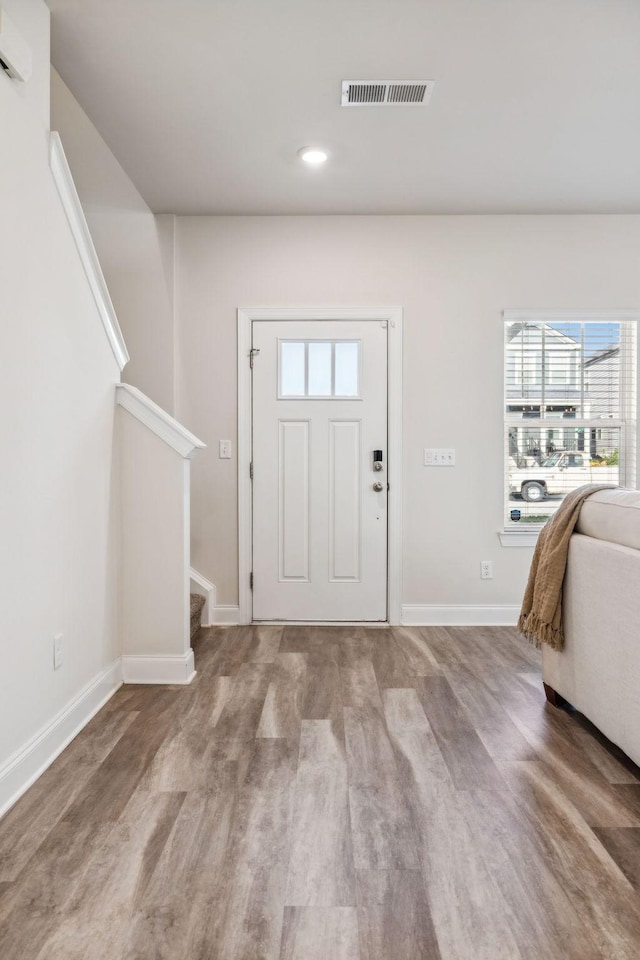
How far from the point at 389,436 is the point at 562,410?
1114 mm

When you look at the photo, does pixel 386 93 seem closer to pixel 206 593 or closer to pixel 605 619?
pixel 605 619

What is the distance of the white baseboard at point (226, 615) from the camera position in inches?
143

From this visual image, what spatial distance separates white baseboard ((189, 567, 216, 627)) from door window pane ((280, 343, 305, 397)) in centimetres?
127

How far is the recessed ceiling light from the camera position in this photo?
280 centimetres

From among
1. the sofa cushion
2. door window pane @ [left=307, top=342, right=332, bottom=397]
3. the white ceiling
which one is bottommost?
the sofa cushion

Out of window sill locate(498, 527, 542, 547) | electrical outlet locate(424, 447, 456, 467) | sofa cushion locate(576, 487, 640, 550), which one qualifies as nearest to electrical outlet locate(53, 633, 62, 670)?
sofa cushion locate(576, 487, 640, 550)

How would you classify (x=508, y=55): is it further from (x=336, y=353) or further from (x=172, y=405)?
(x=172, y=405)

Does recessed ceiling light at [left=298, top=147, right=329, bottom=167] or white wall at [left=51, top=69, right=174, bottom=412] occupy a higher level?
recessed ceiling light at [left=298, top=147, right=329, bottom=167]

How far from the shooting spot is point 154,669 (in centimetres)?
266

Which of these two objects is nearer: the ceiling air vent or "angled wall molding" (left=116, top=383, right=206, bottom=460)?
the ceiling air vent

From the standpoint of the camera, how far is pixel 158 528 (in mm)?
2641

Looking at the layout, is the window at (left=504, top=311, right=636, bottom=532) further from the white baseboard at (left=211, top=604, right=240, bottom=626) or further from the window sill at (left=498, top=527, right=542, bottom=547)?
the white baseboard at (left=211, top=604, right=240, bottom=626)

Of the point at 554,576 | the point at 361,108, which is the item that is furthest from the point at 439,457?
the point at 361,108

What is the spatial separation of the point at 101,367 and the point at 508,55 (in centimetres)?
199
